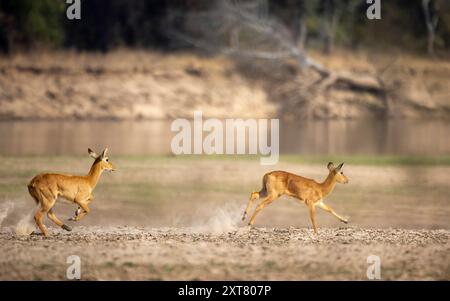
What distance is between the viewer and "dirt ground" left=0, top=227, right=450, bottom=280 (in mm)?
7516

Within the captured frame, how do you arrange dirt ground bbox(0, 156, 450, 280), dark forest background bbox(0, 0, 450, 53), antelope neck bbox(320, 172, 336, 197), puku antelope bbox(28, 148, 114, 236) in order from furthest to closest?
dark forest background bbox(0, 0, 450, 53), antelope neck bbox(320, 172, 336, 197), puku antelope bbox(28, 148, 114, 236), dirt ground bbox(0, 156, 450, 280)

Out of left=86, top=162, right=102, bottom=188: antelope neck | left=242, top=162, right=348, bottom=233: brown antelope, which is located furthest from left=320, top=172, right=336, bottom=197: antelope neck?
left=86, top=162, right=102, bottom=188: antelope neck

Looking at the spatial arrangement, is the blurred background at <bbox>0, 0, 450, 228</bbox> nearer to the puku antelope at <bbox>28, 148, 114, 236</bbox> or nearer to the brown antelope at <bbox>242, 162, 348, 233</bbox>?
Result: the brown antelope at <bbox>242, 162, 348, 233</bbox>

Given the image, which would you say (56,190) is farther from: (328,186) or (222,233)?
(328,186)

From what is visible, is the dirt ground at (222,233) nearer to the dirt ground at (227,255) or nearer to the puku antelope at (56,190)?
the dirt ground at (227,255)

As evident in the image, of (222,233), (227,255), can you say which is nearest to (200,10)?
(222,233)

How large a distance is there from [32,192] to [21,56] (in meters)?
30.1

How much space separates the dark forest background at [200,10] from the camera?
38656mm

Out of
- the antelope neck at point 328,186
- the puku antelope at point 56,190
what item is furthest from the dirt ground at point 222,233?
the antelope neck at point 328,186

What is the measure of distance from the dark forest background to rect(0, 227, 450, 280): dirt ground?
30.1 metres

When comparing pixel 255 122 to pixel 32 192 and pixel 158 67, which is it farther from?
pixel 32 192

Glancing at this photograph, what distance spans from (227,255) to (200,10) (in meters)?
35.2

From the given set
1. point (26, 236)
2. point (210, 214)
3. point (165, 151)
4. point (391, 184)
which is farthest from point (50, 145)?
point (26, 236)

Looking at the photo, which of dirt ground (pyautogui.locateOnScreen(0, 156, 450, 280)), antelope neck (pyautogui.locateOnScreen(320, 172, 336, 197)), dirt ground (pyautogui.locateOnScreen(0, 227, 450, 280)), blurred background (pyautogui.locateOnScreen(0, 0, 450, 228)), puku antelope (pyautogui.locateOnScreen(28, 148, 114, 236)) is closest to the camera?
dirt ground (pyautogui.locateOnScreen(0, 227, 450, 280))
